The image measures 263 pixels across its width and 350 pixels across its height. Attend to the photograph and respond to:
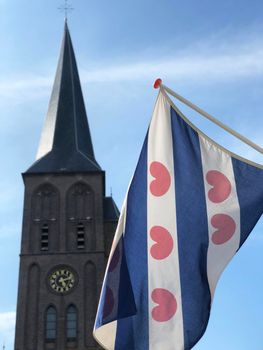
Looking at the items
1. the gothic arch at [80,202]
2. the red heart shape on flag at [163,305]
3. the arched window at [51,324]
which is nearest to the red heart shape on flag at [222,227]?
the red heart shape on flag at [163,305]

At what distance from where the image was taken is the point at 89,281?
4050 centimetres

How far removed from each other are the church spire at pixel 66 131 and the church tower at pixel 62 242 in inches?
3.0

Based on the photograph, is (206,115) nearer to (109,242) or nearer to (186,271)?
(186,271)

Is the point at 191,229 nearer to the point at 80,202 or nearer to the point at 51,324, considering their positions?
the point at 51,324

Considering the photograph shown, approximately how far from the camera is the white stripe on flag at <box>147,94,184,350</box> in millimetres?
8578

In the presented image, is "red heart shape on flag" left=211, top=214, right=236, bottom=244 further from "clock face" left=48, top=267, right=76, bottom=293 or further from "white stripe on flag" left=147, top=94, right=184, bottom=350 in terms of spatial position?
"clock face" left=48, top=267, right=76, bottom=293

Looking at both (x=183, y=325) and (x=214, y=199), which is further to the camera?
(x=214, y=199)

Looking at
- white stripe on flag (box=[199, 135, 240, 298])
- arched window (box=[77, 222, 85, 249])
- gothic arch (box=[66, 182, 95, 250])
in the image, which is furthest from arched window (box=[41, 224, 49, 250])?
white stripe on flag (box=[199, 135, 240, 298])

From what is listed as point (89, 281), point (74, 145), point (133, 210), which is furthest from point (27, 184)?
point (133, 210)

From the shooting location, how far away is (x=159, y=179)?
9531mm

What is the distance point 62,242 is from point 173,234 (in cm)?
3324

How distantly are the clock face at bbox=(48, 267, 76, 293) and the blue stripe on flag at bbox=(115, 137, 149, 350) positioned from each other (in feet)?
104

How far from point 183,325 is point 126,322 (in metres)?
0.78

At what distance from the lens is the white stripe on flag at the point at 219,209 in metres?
8.86
